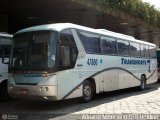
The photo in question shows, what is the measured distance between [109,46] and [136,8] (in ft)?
32.1

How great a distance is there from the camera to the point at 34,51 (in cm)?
1226

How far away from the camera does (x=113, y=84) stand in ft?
54.6

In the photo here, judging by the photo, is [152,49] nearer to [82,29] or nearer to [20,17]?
[20,17]

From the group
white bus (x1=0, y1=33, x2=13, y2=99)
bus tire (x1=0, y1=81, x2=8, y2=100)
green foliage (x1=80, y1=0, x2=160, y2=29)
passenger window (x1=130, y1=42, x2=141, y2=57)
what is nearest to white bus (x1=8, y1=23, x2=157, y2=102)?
white bus (x1=0, y1=33, x2=13, y2=99)

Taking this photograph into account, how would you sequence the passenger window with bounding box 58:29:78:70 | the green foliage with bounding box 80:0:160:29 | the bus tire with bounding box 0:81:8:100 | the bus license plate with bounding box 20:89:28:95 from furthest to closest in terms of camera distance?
the green foliage with bounding box 80:0:160:29, the bus tire with bounding box 0:81:8:100, the passenger window with bounding box 58:29:78:70, the bus license plate with bounding box 20:89:28:95

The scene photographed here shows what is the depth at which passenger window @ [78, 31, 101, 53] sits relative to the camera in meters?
14.1

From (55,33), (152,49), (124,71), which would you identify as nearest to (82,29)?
(55,33)

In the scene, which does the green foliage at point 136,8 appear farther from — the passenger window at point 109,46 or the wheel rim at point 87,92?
the wheel rim at point 87,92

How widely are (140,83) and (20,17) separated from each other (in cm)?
914

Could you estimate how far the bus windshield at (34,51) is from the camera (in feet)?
39.3

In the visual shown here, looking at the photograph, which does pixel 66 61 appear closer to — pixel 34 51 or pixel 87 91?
pixel 34 51

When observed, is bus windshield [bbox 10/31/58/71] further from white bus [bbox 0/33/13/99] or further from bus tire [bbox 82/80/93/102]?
bus tire [bbox 82/80/93/102]

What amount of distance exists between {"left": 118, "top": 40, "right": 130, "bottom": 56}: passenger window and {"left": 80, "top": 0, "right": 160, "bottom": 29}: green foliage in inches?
118

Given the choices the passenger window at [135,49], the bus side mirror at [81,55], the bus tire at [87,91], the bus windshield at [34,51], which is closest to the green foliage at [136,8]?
the passenger window at [135,49]
